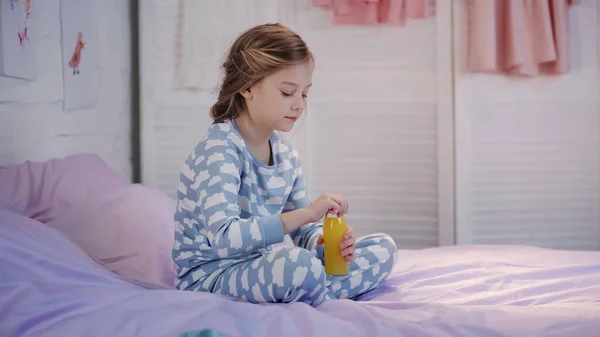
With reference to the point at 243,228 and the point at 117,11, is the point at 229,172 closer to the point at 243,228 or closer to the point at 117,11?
the point at 243,228

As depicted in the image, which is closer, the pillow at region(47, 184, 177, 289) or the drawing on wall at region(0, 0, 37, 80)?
the pillow at region(47, 184, 177, 289)

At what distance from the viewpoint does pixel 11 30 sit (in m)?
1.89

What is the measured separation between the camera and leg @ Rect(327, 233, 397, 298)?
1612mm

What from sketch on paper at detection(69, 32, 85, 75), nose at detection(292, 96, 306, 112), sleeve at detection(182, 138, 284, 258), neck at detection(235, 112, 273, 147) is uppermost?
sketch on paper at detection(69, 32, 85, 75)

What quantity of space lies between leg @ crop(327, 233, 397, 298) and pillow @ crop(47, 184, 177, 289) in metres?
0.39

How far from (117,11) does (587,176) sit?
1.90m

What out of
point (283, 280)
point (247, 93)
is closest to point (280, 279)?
point (283, 280)

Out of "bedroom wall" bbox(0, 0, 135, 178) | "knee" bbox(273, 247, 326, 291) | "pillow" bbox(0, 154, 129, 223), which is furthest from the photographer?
"bedroom wall" bbox(0, 0, 135, 178)

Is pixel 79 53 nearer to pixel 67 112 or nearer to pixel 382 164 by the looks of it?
pixel 67 112

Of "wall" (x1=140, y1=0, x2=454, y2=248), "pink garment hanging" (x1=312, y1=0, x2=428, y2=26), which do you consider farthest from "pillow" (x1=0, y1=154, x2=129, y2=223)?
"pink garment hanging" (x1=312, y1=0, x2=428, y2=26)

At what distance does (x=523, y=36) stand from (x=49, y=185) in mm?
1833

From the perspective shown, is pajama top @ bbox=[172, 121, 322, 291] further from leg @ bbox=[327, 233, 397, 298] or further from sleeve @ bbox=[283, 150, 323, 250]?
leg @ bbox=[327, 233, 397, 298]

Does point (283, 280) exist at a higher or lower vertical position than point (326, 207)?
lower

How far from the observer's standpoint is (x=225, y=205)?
4.89 ft
